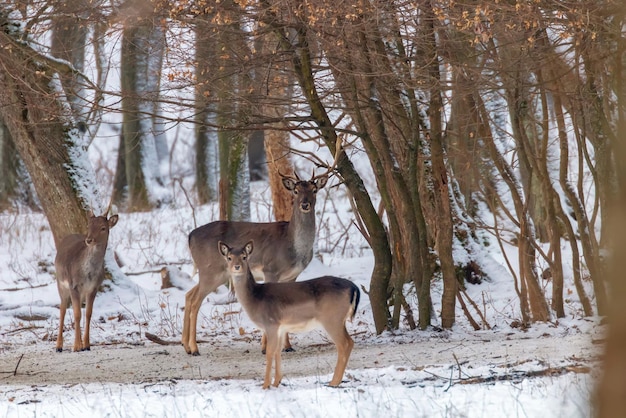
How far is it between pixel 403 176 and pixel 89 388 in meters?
4.47

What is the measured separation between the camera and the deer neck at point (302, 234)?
11.4 metres

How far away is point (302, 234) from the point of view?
1139 centimetres

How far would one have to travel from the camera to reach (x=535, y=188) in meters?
19.7

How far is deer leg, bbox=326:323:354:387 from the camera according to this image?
7.80 metres

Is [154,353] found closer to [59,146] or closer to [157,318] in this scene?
[157,318]

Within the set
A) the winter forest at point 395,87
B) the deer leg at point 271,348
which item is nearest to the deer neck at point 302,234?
the winter forest at point 395,87

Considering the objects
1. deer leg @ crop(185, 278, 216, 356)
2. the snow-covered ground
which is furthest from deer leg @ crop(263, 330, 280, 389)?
deer leg @ crop(185, 278, 216, 356)

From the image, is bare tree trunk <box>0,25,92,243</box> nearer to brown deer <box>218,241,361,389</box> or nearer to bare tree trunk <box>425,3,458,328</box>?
bare tree trunk <box>425,3,458,328</box>

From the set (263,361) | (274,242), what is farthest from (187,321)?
(263,361)

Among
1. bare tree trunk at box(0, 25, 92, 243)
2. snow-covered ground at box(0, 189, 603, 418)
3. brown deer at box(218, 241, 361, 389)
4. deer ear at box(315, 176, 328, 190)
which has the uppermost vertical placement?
bare tree trunk at box(0, 25, 92, 243)

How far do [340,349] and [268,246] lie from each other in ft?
11.5

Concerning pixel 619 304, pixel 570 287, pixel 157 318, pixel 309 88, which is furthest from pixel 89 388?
pixel 570 287

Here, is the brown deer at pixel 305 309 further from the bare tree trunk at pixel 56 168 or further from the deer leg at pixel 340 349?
the bare tree trunk at pixel 56 168

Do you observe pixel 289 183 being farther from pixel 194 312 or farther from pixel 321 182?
pixel 194 312
